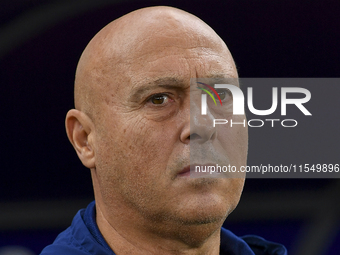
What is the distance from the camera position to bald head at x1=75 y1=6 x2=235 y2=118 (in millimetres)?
2871

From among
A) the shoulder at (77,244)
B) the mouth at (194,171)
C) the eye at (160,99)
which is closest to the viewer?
the mouth at (194,171)

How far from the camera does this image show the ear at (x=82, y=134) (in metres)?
3.05

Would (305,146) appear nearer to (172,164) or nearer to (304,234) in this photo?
(304,234)

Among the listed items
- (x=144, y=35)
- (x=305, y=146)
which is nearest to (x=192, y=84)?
(x=144, y=35)

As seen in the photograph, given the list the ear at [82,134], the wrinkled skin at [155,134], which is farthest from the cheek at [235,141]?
the ear at [82,134]

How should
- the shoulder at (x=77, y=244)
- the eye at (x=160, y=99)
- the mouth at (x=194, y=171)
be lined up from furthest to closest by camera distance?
1. the shoulder at (x=77, y=244)
2. the eye at (x=160, y=99)
3. the mouth at (x=194, y=171)

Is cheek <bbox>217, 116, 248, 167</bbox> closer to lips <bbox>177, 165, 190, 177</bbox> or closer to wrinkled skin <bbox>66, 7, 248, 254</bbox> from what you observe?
wrinkled skin <bbox>66, 7, 248, 254</bbox>

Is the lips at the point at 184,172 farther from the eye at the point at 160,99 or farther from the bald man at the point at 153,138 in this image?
the eye at the point at 160,99

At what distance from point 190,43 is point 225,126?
1.44 ft

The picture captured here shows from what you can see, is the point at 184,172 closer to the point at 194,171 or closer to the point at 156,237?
the point at 194,171

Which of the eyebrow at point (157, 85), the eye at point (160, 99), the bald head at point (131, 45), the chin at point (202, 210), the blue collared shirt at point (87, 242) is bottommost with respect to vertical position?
the blue collared shirt at point (87, 242)

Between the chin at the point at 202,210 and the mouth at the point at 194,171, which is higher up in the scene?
the mouth at the point at 194,171

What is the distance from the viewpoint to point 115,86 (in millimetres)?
2889

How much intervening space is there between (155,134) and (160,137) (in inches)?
1.1
